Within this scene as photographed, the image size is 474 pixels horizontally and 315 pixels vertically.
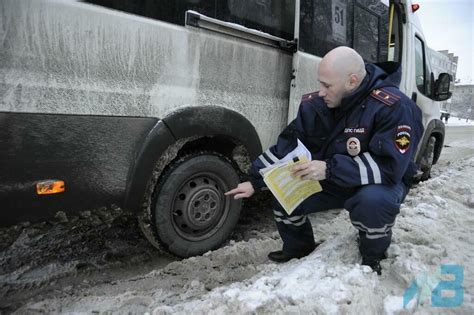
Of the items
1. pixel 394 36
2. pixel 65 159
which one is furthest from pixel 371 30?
pixel 65 159

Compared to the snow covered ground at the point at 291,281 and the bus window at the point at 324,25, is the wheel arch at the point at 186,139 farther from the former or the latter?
the bus window at the point at 324,25

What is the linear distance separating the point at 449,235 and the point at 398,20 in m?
2.61

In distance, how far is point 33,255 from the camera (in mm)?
2545

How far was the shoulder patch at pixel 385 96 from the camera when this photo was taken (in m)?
1.99

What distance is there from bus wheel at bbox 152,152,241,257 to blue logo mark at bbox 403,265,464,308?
4.29 feet

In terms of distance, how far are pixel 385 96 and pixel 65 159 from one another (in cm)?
174

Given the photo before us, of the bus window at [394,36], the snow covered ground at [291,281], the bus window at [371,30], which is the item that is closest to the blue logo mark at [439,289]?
the snow covered ground at [291,281]

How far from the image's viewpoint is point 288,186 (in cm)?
217

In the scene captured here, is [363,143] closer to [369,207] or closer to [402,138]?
[402,138]

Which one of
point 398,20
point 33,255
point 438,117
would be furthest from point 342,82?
point 438,117

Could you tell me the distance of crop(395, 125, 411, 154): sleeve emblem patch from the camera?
1926mm

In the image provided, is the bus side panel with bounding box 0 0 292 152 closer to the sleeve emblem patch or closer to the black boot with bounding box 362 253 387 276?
the sleeve emblem patch

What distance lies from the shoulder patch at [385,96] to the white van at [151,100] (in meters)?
0.92

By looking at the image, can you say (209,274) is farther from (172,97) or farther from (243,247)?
(172,97)
